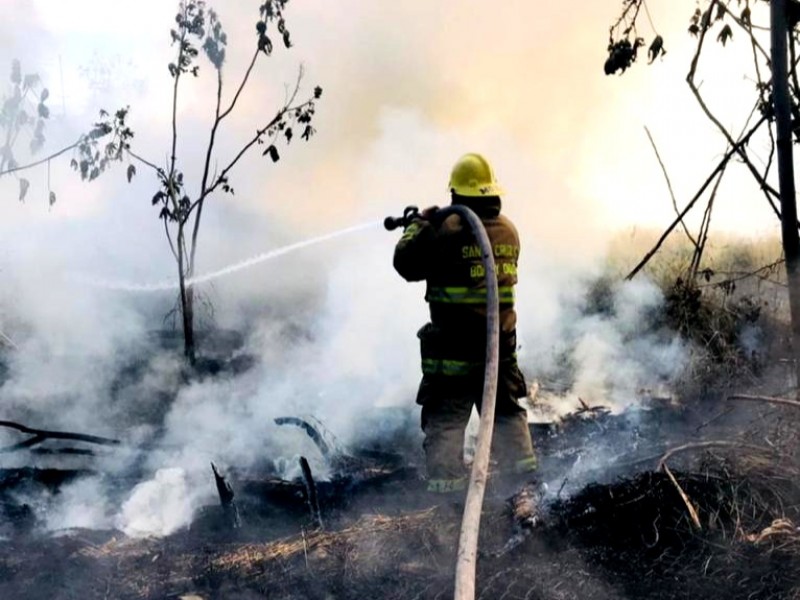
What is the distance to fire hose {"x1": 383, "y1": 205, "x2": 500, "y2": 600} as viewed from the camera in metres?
3.10

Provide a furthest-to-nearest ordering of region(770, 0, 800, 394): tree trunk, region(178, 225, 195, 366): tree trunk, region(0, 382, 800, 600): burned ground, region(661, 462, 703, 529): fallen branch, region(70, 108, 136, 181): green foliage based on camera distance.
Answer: region(178, 225, 195, 366): tree trunk
region(70, 108, 136, 181): green foliage
region(661, 462, 703, 529): fallen branch
region(0, 382, 800, 600): burned ground
region(770, 0, 800, 394): tree trunk

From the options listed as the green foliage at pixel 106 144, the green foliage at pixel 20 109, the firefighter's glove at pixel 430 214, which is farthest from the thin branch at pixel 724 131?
the green foliage at pixel 20 109

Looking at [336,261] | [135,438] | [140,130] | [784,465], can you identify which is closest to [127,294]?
[140,130]

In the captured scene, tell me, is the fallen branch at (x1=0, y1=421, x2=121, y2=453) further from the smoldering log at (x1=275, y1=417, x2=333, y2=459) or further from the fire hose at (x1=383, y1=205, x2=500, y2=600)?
the fire hose at (x1=383, y1=205, x2=500, y2=600)

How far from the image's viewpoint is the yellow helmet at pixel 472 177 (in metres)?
4.36

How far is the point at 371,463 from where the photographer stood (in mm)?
5371

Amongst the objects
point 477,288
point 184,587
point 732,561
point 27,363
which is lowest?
point 732,561

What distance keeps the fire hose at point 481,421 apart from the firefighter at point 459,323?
17 cm

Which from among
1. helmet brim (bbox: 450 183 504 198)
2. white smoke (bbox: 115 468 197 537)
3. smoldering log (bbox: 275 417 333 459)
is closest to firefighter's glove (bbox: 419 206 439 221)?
helmet brim (bbox: 450 183 504 198)

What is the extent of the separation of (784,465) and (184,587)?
299 centimetres

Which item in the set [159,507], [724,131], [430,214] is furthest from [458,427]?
[724,131]

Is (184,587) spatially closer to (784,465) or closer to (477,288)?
(477,288)

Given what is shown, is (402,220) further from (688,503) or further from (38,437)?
(38,437)

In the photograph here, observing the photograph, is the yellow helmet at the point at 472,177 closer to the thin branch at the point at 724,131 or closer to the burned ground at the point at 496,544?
the thin branch at the point at 724,131
